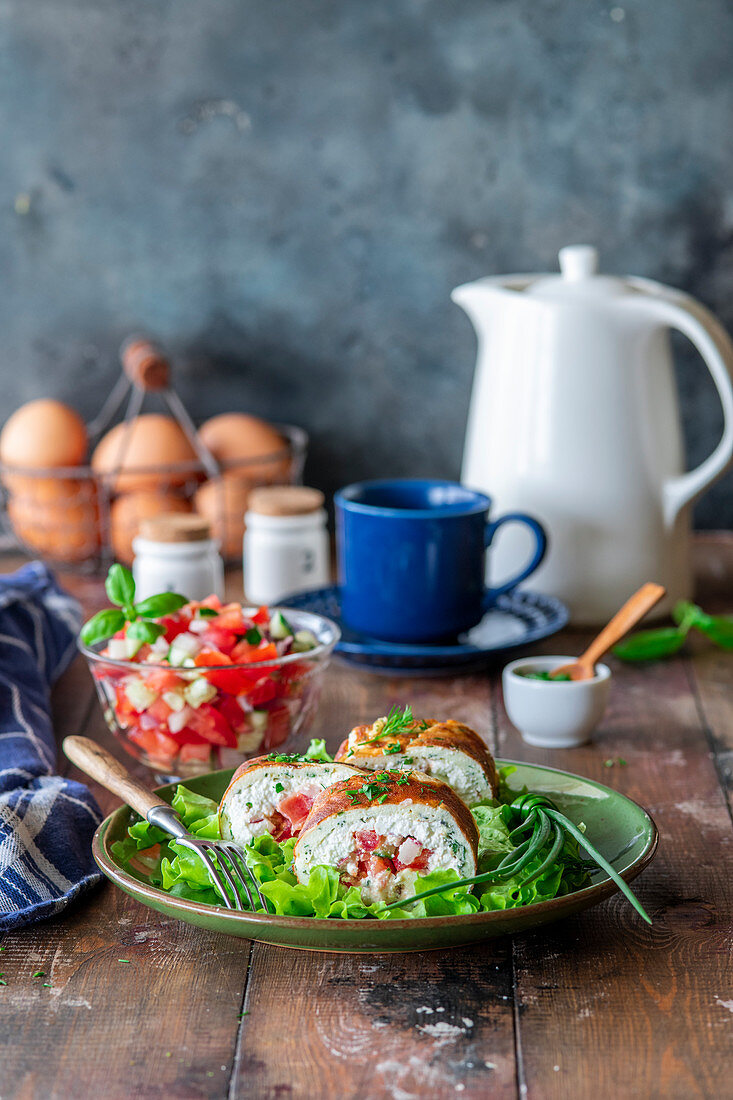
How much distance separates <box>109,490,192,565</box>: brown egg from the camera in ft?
4.80

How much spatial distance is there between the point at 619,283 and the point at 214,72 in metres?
0.72

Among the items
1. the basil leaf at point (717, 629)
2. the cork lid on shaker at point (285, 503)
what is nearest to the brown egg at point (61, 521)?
the cork lid on shaker at point (285, 503)

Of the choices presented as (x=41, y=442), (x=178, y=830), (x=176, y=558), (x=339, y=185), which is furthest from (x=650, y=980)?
(x=339, y=185)

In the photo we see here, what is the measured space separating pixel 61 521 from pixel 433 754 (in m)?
0.92

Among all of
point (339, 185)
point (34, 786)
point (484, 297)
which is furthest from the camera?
point (339, 185)

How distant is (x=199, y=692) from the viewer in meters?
0.83

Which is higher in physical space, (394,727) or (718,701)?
(394,727)

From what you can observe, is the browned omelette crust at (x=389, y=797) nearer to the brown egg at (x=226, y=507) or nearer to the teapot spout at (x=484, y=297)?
the teapot spout at (x=484, y=297)

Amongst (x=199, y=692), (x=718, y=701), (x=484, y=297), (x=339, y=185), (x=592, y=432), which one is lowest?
(x=718, y=701)

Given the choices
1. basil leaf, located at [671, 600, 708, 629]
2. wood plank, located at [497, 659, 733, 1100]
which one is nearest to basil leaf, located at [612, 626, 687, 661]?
basil leaf, located at [671, 600, 708, 629]

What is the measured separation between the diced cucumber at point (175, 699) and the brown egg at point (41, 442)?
72 cm

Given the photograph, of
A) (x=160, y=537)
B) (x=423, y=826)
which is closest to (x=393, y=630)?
(x=160, y=537)

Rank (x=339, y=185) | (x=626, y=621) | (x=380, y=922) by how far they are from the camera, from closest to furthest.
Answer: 1. (x=380, y=922)
2. (x=626, y=621)
3. (x=339, y=185)

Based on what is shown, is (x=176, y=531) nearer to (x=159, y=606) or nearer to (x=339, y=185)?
(x=159, y=606)
